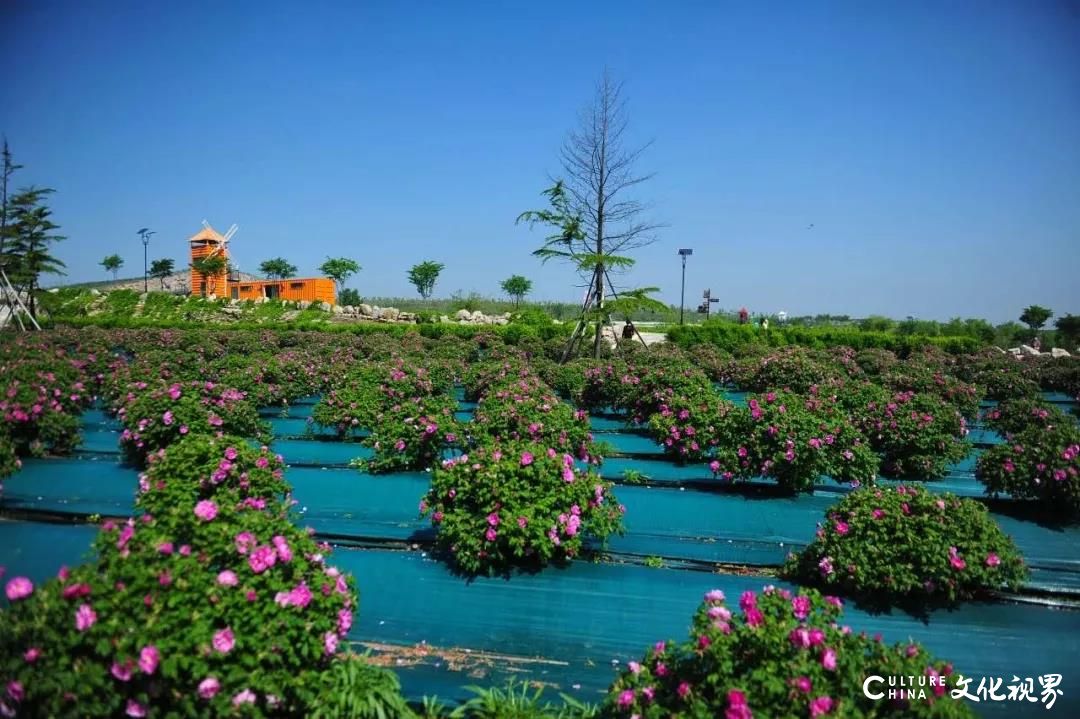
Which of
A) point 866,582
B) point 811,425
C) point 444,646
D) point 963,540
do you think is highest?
point 811,425

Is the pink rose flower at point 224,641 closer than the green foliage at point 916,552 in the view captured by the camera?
Yes

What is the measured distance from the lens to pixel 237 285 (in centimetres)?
4088

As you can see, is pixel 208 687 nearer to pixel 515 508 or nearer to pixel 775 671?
pixel 775 671

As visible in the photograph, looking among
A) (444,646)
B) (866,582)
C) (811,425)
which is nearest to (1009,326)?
(811,425)

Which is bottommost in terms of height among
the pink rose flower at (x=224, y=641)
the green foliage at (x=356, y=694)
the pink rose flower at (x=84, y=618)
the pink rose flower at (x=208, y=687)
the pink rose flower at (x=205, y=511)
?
the green foliage at (x=356, y=694)

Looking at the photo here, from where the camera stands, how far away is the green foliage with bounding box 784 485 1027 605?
11.7ft

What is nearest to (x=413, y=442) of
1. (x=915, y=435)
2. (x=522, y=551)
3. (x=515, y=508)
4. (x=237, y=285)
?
(x=515, y=508)

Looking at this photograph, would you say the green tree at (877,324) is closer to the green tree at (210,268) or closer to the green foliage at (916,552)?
the green foliage at (916,552)

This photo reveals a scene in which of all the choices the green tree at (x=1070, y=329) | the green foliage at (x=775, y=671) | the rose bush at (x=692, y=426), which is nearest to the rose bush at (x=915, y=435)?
the rose bush at (x=692, y=426)

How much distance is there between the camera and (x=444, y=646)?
3.30 meters

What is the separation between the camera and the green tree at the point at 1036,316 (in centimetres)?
3167

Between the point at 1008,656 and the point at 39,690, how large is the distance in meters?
4.24

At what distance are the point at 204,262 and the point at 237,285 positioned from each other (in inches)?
130

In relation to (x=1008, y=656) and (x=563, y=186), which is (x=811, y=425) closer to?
(x=1008, y=656)
